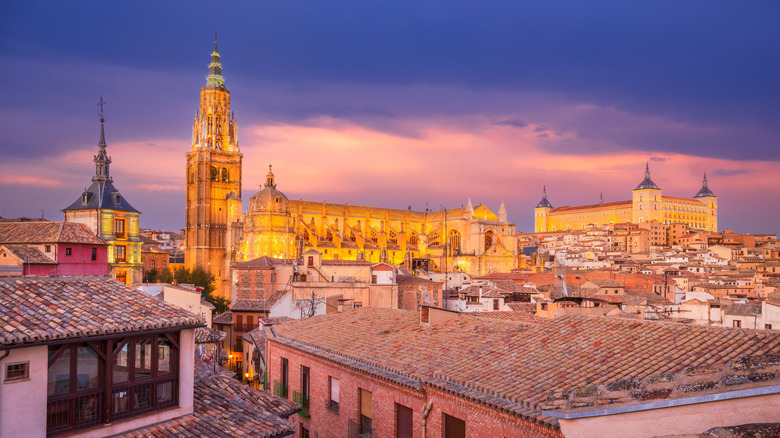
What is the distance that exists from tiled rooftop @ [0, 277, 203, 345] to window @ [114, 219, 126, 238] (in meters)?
39.3

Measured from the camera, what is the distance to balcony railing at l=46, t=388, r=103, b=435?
26.9 ft

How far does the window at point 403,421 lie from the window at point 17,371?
659cm

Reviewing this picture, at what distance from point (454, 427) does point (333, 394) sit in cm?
470

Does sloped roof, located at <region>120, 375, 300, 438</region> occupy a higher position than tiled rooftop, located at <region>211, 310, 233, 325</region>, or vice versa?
sloped roof, located at <region>120, 375, 300, 438</region>

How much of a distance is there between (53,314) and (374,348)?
694 cm

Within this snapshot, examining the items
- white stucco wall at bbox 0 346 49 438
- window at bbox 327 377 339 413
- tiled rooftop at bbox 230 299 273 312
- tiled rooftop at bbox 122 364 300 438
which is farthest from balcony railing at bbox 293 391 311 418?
tiled rooftop at bbox 230 299 273 312

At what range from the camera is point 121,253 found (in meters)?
45.6

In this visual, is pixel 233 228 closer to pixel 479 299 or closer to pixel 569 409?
pixel 479 299

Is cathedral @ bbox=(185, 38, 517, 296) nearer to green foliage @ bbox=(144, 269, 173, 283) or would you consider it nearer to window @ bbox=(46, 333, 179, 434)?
green foliage @ bbox=(144, 269, 173, 283)

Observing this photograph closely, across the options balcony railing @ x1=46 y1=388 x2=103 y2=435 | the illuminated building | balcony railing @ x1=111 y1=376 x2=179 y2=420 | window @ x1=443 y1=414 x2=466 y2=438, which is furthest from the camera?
the illuminated building

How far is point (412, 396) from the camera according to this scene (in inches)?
442

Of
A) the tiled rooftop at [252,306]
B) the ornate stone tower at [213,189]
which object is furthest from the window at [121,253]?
the ornate stone tower at [213,189]

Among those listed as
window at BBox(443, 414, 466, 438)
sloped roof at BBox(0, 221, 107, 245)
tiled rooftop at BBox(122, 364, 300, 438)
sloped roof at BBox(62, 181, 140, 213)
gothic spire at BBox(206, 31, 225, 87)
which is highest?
gothic spire at BBox(206, 31, 225, 87)

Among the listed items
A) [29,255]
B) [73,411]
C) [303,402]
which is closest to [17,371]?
[73,411]
